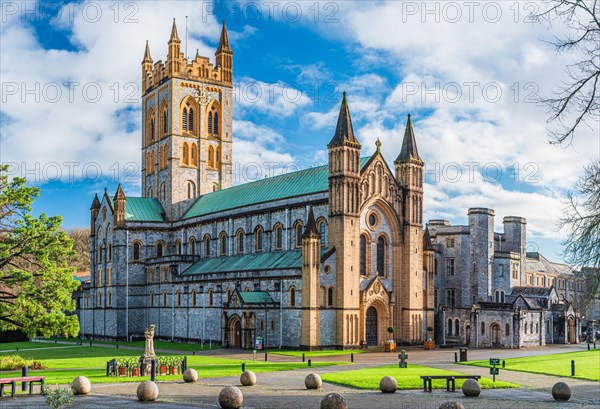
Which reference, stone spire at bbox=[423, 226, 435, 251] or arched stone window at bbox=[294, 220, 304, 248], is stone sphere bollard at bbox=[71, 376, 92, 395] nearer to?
arched stone window at bbox=[294, 220, 304, 248]

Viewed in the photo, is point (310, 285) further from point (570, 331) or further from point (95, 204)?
point (95, 204)

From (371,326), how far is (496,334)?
569 inches

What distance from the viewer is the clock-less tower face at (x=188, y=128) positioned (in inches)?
3728

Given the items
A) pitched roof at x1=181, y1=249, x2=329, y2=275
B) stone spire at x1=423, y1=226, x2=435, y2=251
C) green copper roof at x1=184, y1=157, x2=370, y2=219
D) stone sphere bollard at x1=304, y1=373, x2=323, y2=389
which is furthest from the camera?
stone spire at x1=423, y1=226, x2=435, y2=251

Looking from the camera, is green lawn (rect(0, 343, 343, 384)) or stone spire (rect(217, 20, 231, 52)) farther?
stone spire (rect(217, 20, 231, 52))

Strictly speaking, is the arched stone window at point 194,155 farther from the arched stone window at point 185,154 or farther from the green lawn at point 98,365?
the green lawn at point 98,365

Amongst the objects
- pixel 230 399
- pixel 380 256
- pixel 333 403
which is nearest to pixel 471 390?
pixel 333 403

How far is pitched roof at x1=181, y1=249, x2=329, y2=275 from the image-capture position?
6925cm

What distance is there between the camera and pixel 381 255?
71.9 meters

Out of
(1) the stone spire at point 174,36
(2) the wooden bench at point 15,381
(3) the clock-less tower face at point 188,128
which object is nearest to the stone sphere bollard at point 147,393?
(2) the wooden bench at point 15,381

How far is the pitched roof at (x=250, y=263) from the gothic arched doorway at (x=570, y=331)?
116ft

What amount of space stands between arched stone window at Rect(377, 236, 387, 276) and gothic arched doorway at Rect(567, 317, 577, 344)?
27.9m

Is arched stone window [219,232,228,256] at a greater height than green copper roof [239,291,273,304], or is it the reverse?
arched stone window [219,232,228,256]

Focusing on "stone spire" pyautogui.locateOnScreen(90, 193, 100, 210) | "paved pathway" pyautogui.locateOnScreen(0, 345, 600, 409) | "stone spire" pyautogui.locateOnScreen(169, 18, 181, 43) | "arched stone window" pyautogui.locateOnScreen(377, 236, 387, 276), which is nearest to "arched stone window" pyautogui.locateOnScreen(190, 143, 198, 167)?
"stone spire" pyautogui.locateOnScreen(90, 193, 100, 210)
